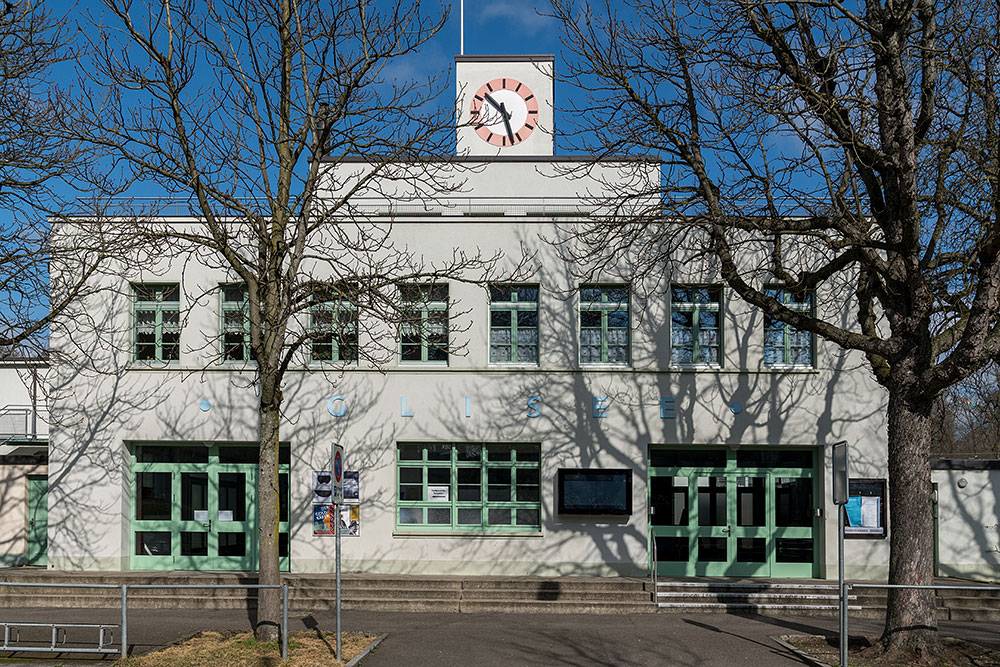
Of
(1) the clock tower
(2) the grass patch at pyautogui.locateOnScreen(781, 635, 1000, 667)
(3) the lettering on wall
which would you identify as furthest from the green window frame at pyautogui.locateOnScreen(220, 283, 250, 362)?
(2) the grass patch at pyautogui.locateOnScreen(781, 635, 1000, 667)

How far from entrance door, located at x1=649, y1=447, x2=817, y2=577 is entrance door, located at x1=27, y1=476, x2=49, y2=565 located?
39.9ft

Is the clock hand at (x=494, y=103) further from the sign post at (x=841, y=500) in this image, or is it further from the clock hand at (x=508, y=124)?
the sign post at (x=841, y=500)

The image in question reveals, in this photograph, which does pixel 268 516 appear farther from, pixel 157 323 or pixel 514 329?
→ pixel 157 323

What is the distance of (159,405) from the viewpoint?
18438mm

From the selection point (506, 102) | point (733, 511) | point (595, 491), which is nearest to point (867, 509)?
point (733, 511)

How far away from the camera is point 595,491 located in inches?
704

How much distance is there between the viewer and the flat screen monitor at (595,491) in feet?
58.3

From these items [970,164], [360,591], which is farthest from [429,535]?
[970,164]

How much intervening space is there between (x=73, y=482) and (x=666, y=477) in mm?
11283

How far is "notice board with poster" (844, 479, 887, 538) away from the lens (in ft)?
58.4

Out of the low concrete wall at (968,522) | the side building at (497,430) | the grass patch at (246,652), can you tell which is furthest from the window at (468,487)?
the low concrete wall at (968,522)

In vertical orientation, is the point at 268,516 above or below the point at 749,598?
above

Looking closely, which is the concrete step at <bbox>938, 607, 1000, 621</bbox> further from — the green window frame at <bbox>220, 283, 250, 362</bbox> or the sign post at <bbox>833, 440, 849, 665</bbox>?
the green window frame at <bbox>220, 283, 250, 362</bbox>

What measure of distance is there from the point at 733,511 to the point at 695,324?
3.60 metres
